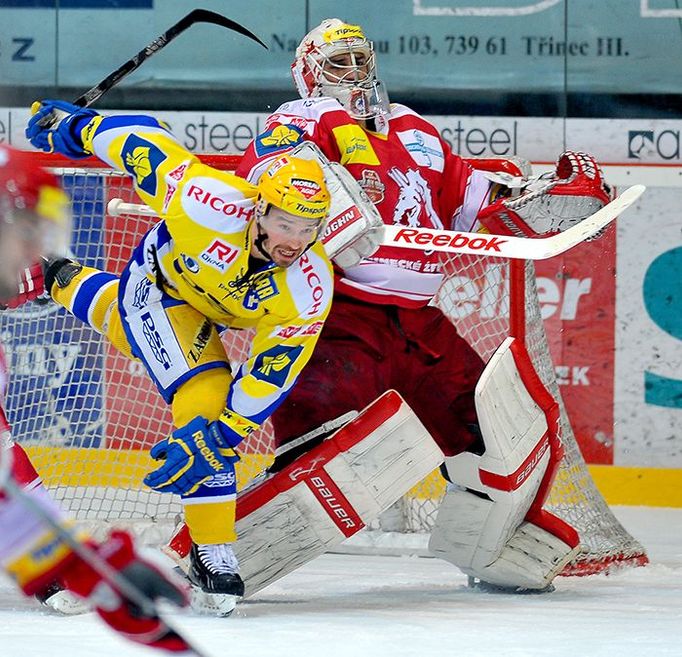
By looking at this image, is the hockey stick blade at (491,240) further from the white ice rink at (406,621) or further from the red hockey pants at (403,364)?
the white ice rink at (406,621)

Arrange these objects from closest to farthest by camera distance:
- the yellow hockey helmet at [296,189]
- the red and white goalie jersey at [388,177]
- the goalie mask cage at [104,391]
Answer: the yellow hockey helmet at [296,189] → the red and white goalie jersey at [388,177] → the goalie mask cage at [104,391]

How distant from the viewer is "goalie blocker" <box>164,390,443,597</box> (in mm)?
3342

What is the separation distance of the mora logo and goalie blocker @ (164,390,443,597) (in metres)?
0.35

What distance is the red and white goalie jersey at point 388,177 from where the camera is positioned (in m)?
3.60

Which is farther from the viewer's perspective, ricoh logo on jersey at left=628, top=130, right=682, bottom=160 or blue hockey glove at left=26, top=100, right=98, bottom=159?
ricoh logo on jersey at left=628, top=130, right=682, bottom=160

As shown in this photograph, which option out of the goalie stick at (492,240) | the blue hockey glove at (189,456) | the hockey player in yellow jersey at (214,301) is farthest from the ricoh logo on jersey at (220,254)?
the goalie stick at (492,240)

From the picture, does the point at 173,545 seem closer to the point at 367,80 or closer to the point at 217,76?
the point at 367,80

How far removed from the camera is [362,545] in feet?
13.9

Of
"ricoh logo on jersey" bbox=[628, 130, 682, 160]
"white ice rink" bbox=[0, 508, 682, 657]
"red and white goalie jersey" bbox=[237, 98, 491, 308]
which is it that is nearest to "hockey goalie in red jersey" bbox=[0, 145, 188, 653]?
"white ice rink" bbox=[0, 508, 682, 657]

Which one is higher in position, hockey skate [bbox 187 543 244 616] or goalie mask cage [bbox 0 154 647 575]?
goalie mask cage [bbox 0 154 647 575]

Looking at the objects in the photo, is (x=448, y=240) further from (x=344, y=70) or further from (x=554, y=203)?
(x=344, y=70)

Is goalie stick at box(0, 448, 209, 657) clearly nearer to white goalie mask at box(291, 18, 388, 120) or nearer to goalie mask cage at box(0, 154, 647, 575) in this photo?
white goalie mask at box(291, 18, 388, 120)

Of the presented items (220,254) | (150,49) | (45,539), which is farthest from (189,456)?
(150,49)

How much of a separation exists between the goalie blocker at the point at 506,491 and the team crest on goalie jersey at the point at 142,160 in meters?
0.82
